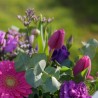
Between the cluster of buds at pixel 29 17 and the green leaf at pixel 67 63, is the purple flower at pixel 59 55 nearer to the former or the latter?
the green leaf at pixel 67 63

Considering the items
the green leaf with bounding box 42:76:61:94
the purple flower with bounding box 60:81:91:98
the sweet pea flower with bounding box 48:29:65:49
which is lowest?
the purple flower with bounding box 60:81:91:98

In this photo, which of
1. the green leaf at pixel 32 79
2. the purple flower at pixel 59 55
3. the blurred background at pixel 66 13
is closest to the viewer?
the green leaf at pixel 32 79

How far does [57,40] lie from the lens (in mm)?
1024

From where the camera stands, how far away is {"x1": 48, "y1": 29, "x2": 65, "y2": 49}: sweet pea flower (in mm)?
1016

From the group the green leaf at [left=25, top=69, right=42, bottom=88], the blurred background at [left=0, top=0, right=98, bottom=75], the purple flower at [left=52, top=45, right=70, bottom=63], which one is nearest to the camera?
the green leaf at [left=25, top=69, right=42, bottom=88]

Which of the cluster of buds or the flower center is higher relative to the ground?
the cluster of buds

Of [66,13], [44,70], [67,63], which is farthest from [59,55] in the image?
[66,13]

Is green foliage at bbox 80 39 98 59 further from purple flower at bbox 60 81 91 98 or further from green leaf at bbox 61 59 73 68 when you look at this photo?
purple flower at bbox 60 81 91 98

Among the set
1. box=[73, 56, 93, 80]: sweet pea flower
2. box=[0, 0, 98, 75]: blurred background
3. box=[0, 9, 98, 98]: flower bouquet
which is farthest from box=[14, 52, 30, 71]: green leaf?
box=[0, 0, 98, 75]: blurred background

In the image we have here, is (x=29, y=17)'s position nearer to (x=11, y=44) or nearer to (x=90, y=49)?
(x=11, y=44)

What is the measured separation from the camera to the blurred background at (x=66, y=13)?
3.68 metres

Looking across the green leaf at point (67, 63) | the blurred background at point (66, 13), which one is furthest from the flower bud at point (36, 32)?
the blurred background at point (66, 13)

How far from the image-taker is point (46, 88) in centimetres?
94

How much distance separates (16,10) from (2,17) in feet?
0.98
